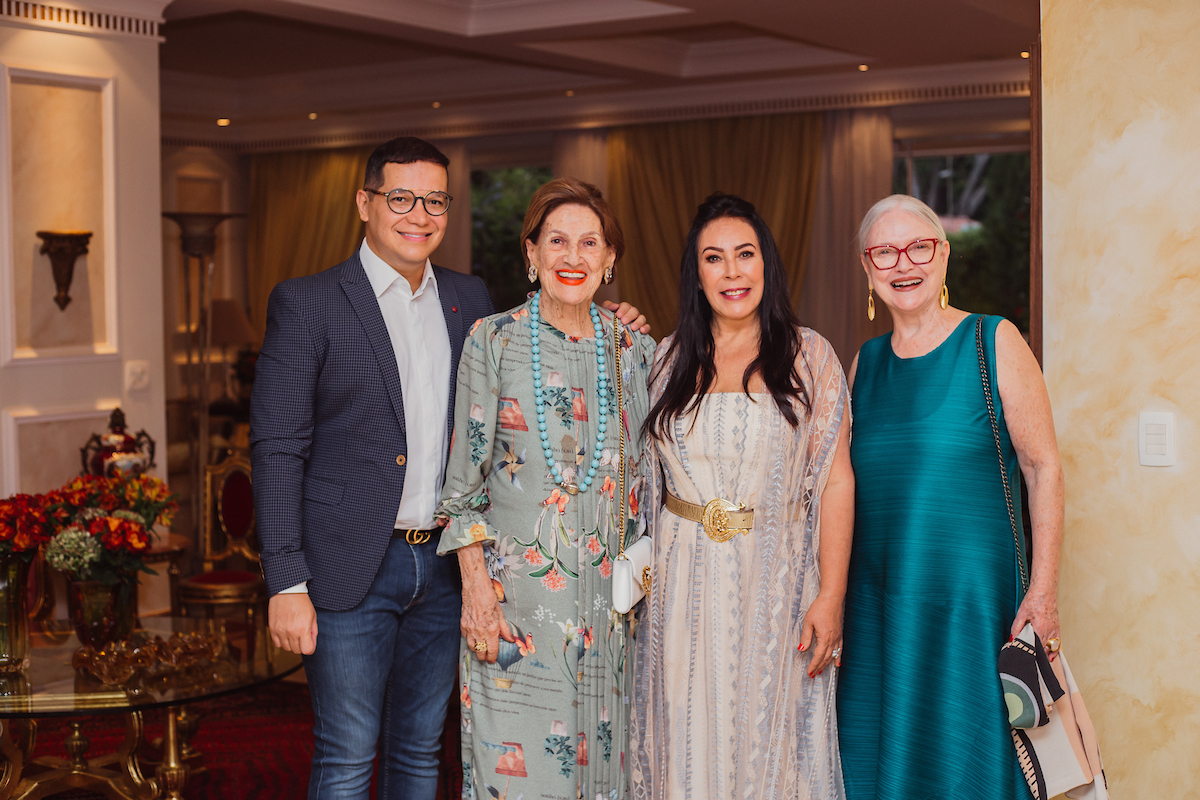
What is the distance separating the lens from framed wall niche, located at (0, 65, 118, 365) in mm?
4422

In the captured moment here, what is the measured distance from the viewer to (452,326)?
240cm

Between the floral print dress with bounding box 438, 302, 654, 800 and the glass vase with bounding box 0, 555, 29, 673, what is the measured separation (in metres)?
1.44

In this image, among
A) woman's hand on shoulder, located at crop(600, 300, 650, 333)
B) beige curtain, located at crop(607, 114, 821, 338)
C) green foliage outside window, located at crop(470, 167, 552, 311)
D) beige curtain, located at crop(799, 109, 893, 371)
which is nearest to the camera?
woman's hand on shoulder, located at crop(600, 300, 650, 333)

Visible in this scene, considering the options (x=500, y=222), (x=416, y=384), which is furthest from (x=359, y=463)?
(x=500, y=222)

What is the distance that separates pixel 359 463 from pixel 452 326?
0.37 meters

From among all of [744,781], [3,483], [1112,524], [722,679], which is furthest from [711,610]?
[3,483]

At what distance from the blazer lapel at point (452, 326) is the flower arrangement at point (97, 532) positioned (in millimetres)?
1317

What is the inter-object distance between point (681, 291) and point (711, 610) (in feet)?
2.25

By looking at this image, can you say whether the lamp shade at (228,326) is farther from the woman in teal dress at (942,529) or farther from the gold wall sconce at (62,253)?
the woman in teal dress at (942,529)

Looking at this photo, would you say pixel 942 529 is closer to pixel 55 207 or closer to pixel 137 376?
pixel 137 376

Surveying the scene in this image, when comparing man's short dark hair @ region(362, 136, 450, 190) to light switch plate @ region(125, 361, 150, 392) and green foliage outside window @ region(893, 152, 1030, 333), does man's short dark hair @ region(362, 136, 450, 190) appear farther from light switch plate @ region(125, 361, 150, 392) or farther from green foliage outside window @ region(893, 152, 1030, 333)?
green foliage outside window @ region(893, 152, 1030, 333)

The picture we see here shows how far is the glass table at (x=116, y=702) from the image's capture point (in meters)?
2.93

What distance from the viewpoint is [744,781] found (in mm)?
2242

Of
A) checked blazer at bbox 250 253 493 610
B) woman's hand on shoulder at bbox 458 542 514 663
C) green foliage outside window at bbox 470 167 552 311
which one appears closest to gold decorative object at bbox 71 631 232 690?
checked blazer at bbox 250 253 493 610
